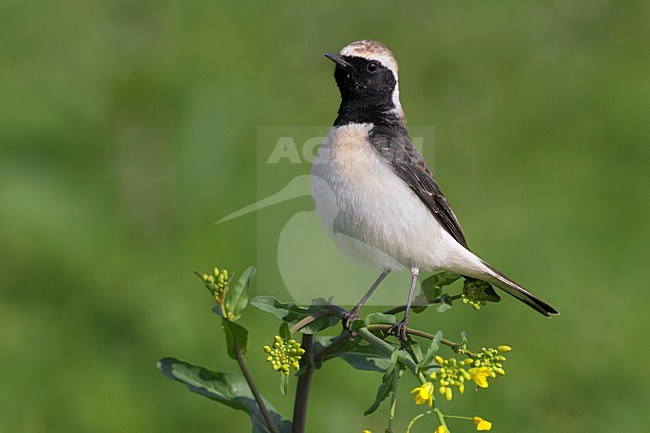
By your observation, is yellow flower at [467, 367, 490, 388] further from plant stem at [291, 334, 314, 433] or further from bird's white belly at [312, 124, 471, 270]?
bird's white belly at [312, 124, 471, 270]

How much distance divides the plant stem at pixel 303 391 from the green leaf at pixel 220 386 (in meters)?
0.32

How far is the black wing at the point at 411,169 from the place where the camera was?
4.24m

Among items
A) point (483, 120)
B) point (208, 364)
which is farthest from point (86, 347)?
point (483, 120)

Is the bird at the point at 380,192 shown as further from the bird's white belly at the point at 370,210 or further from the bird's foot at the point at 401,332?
the bird's foot at the point at 401,332

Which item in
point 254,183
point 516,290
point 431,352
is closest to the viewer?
point 431,352

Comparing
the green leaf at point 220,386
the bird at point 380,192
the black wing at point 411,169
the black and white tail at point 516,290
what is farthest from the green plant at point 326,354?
the black wing at point 411,169

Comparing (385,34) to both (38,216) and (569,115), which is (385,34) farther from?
(38,216)

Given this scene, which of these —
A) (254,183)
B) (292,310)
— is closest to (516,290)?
(292,310)

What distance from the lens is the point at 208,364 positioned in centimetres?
611

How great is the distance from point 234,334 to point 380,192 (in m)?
1.22

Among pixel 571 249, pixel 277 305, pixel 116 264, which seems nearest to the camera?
pixel 277 305

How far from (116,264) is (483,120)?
3.81 metres

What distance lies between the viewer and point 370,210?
4039 mm

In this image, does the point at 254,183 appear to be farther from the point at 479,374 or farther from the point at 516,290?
the point at 479,374
